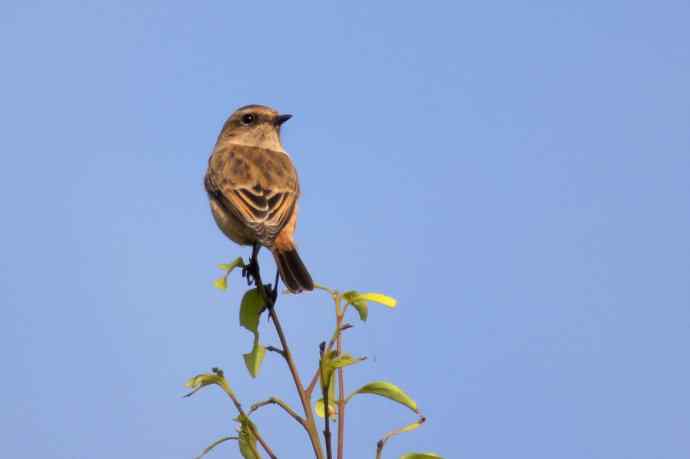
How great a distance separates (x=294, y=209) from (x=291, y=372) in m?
4.18

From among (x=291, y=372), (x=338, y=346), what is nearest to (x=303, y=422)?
(x=291, y=372)

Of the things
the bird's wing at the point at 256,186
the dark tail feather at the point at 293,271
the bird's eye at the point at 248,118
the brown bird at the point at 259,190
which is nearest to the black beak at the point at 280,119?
the brown bird at the point at 259,190

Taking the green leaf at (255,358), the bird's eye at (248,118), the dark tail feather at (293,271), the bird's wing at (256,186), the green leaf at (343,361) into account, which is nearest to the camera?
the green leaf at (343,361)

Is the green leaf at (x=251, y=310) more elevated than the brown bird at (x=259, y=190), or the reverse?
the brown bird at (x=259, y=190)

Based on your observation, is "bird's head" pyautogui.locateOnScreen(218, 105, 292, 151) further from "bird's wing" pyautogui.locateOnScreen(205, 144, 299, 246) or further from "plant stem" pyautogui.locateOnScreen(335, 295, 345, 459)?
"plant stem" pyautogui.locateOnScreen(335, 295, 345, 459)

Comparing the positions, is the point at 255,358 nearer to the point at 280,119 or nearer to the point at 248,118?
the point at 280,119

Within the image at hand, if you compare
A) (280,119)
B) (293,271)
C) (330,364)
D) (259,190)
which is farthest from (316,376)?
(280,119)

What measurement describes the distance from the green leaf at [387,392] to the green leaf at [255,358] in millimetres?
511

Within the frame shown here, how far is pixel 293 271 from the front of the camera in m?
5.50

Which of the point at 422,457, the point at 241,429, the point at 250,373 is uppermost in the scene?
the point at 250,373

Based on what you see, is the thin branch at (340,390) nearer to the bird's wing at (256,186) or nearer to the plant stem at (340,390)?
the plant stem at (340,390)

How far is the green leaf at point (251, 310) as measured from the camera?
377 cm

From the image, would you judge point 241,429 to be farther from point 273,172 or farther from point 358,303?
point 273,172

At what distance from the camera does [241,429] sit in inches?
122
